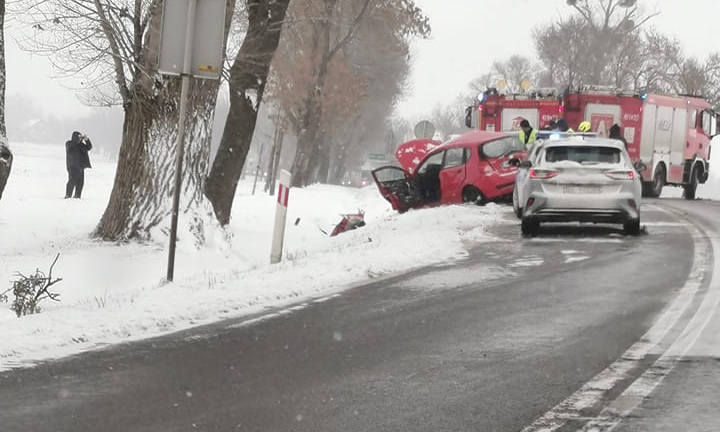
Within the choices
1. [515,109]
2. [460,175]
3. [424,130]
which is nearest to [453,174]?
[460,175]

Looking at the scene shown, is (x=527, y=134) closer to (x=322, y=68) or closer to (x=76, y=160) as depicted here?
(x=76, y=160)

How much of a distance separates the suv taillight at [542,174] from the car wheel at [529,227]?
2.07 feet

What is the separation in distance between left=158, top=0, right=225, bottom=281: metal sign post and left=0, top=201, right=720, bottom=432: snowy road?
277 centimetres

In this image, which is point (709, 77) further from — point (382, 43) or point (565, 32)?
point (382, 43)

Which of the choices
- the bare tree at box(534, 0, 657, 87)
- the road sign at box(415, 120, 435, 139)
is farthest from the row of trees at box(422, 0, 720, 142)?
the road sign at box(415, 120, 435, 139)

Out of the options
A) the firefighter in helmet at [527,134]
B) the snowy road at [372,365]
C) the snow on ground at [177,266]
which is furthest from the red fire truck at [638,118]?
the snowy road at [372,365]

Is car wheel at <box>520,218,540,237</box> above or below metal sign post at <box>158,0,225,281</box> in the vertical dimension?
below

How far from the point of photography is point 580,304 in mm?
9109

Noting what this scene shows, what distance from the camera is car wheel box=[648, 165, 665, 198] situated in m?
28.0

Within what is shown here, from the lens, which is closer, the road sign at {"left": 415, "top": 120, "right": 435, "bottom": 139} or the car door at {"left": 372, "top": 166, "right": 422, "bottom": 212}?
the car door at {"left": 372, "top": 166, "right": 422, "bottom": 212}

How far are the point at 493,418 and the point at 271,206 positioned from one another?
83.5 feet

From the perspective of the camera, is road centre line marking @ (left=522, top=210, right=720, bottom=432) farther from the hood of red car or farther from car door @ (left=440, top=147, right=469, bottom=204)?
the hood of red car

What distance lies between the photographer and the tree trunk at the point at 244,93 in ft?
59.5

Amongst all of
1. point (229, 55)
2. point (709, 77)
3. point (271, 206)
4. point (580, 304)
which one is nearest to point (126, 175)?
point (229, 55)
